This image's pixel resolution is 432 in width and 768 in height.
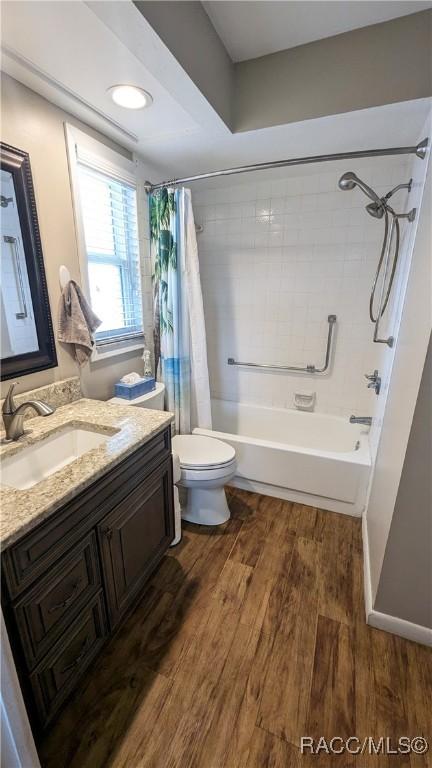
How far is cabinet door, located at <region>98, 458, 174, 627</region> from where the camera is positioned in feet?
3.65

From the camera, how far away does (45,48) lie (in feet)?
3.48

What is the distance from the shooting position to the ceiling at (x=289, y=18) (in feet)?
4.05

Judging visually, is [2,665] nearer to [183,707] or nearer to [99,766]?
[99,766]

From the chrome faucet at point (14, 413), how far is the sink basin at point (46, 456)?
0.08m

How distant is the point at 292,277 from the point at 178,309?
1.00 meters

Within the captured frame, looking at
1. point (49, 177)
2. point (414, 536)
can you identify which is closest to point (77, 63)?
point (49, 177)

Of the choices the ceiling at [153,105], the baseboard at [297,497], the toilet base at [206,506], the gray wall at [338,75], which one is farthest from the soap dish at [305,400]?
the gray wall at [338,75]

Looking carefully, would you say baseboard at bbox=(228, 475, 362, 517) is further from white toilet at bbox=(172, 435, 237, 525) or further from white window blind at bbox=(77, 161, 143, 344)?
white window blind at bbox=(77, 161, 143, 344)

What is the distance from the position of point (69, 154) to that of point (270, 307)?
1666 mm

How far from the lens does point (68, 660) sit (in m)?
0.98

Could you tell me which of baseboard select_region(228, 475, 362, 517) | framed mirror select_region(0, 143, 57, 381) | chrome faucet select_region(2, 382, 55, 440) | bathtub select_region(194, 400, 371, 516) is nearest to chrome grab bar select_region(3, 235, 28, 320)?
framed mirror select_region(0, 143, 57, 381)

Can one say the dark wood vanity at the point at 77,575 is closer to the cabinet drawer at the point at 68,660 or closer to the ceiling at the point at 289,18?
the cabinet drawer at the point at 68,660

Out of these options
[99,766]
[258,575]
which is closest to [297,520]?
[258,575]

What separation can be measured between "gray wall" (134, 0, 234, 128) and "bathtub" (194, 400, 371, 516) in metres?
1.84
